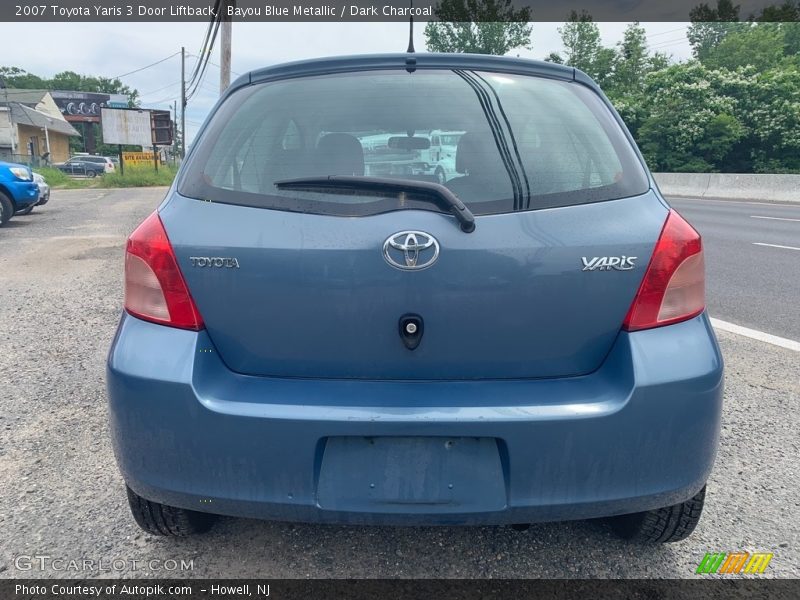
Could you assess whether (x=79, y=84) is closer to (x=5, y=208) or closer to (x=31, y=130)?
(x=31, y=130)

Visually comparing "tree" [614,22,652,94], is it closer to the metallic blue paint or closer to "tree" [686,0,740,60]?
"tree" [686,0,740,60]

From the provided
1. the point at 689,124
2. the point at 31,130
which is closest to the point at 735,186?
the point at 689,124

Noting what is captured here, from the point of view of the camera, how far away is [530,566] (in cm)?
209

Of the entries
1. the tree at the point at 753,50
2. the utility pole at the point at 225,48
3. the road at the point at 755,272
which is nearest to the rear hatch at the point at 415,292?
the road at the point at 755,272

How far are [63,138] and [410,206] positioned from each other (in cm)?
7129

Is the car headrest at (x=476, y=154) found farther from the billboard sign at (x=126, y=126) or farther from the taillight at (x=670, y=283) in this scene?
the billboard sign at (x=126, y=126)

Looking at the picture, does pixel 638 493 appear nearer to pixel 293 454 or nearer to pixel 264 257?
pixel 293 454

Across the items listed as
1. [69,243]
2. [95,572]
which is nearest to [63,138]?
[69,243]

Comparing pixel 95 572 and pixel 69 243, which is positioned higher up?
pixel 95 572

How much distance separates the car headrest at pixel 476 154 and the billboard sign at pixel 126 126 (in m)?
41.8

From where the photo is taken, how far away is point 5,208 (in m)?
11.7

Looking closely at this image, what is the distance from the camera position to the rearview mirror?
1.95 m

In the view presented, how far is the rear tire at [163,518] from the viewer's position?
2.02 meters

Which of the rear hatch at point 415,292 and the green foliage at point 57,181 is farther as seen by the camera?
the green foliage at point 57,181
